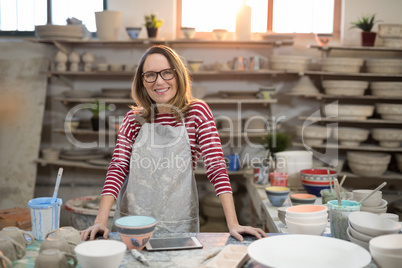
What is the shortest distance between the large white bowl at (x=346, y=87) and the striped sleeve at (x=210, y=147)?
2.75 metres

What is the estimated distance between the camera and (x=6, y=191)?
4941mm

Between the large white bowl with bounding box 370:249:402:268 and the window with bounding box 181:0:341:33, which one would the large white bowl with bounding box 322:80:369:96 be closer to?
the window with bounding box 181:0:341:33

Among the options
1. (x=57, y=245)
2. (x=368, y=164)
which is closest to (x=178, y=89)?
(x=57, y=245)

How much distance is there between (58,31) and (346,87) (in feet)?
10.2

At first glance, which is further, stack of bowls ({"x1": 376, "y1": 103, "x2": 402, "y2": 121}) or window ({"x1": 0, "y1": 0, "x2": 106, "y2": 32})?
window ({"x1": 0, "y1": 0, "x2": 106, "y2": 32})

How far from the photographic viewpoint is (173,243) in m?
1.56

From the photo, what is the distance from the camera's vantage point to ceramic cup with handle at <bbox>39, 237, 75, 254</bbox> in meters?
1.35

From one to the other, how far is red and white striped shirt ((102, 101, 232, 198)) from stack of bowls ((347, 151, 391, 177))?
8.94 feet

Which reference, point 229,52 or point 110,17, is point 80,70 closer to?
point 110,17

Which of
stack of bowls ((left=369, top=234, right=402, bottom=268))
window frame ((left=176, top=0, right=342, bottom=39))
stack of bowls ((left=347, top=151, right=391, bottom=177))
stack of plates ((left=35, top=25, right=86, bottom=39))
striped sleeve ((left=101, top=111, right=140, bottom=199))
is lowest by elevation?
stack of bowls ((left=347, top=151, right=391, bottom=177))

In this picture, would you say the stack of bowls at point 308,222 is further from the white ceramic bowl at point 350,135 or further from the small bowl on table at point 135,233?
the white ceramic bowl at point 350,135

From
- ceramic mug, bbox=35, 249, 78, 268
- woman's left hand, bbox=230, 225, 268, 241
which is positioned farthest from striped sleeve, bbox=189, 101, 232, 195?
ceramic mug, bbox=35, 249, 78, 268

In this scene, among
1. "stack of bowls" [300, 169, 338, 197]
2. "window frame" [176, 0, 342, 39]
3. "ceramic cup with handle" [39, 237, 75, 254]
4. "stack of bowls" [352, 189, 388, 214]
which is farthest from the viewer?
"window frame" [176, 0, 342, 39]

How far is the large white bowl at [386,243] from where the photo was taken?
126 cm
